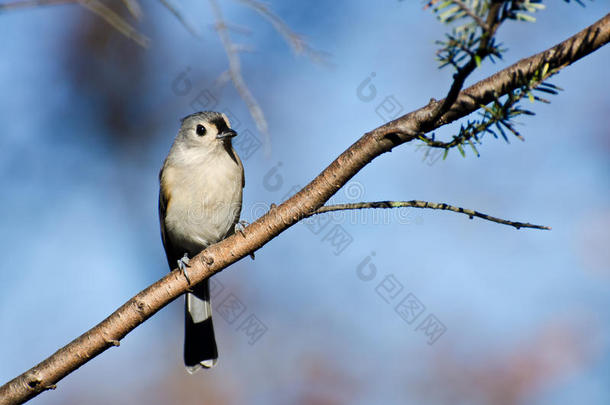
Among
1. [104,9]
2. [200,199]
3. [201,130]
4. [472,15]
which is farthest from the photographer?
[201,130]

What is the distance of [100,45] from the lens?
19.6 ft

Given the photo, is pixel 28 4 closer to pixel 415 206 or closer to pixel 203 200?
pixel 415 206

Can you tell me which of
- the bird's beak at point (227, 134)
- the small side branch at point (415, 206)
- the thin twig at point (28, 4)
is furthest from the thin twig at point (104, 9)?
the bird's beak at point (227, 134)

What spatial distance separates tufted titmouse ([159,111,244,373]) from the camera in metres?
4.30

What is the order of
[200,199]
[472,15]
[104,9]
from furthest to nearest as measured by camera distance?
[200,199] < [104,9] < [472,15]

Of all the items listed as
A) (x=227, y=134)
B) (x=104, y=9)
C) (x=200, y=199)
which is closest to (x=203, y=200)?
(x=200, y=199)

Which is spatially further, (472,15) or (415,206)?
(415,206)

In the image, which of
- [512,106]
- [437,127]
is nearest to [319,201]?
[437,127]

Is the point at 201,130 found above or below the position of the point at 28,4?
above

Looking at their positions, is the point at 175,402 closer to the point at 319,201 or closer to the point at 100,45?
the point at 319,201

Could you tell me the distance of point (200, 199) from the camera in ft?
14.0

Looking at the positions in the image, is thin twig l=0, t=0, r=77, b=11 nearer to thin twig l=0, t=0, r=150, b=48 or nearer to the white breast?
thin twig l=0, t=0, r=150, b=48

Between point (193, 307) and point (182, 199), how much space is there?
0.95 metres

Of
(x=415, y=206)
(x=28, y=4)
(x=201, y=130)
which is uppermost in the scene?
(x=201, y=130)
